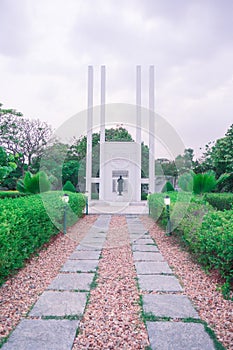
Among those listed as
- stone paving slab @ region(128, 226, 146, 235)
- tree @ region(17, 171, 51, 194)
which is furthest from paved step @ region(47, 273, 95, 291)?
tree @ region(17, 171, 51, 194)

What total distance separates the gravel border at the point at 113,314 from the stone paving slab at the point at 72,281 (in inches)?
4.5

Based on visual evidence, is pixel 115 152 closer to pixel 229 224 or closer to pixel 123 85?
pixel 123 85

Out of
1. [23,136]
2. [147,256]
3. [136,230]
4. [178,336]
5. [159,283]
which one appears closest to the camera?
[178,336]

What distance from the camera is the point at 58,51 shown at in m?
8.02

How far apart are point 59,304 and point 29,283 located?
69cm

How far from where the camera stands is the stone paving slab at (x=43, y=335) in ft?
5.08

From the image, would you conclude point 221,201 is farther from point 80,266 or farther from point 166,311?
point 166,311

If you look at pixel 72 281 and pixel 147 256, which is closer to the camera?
pixel 72 281

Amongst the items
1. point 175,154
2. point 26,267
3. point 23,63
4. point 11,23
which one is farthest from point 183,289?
point 23,63

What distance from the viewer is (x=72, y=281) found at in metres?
2.68

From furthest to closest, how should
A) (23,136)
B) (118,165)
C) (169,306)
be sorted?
1. (23,136)
2. (118,165)
3. (169,306)

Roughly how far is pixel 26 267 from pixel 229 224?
241 cm

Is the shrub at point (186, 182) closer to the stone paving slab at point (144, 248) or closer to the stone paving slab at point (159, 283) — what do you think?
the stone paving slab at point (144, 248)

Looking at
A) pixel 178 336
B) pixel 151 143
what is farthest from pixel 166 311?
pixel 151 143
